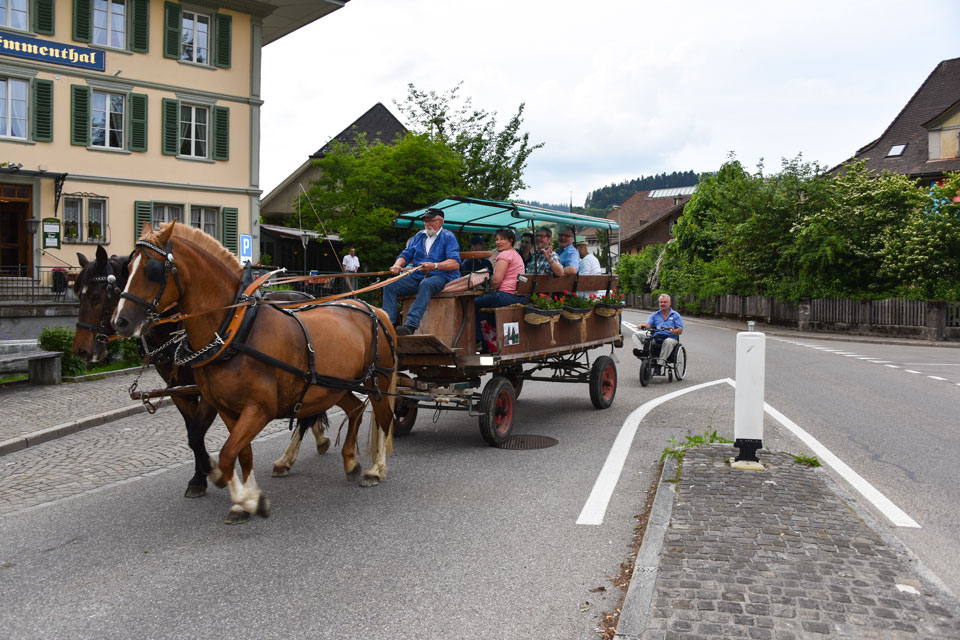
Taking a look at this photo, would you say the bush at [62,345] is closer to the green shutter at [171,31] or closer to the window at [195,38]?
the green shutter at [171,31]

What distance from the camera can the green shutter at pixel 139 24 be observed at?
25656 millimetres

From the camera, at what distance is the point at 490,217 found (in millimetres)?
9789

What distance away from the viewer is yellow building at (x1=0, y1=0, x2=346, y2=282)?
24188 millimetres

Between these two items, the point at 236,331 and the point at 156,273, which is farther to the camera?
the point at 236,331

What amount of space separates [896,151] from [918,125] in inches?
101

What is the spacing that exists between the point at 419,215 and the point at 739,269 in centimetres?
3207

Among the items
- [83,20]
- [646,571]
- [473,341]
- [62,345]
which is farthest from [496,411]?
[83,20]

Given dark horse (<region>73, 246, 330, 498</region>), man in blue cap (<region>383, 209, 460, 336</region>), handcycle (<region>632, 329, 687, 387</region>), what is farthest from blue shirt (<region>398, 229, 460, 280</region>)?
handcycle (<region>632, 329, 687, 387</region>)

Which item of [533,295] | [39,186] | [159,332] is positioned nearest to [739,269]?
[39,186]

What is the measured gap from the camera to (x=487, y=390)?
823 centimetres

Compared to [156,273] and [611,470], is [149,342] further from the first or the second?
[611,470]

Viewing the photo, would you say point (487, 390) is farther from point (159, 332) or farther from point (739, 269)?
point (739, 269)

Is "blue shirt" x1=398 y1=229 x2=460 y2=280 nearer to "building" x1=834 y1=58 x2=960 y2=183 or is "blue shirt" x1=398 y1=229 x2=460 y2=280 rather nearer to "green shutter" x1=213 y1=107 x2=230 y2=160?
"green shutter" x1=213 y1=107 x2=230 y2=160

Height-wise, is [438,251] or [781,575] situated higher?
[438,251]
